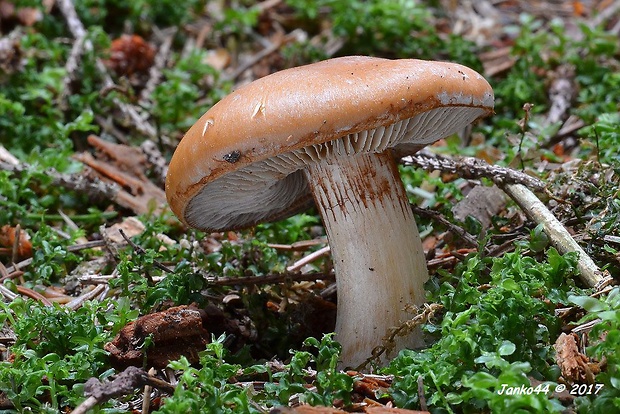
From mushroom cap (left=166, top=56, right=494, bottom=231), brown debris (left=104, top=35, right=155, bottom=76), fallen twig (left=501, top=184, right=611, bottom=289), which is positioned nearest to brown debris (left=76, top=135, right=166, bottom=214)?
brown debris (left=104, top=35, right=155, bottom=76)

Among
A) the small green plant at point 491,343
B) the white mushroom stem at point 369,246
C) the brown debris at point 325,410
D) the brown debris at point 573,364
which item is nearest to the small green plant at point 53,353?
the brown debris at point 325,410

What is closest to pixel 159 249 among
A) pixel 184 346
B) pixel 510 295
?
pixel 184 346

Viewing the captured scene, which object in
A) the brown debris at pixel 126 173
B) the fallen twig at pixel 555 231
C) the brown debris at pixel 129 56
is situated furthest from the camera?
the brown debris at pixel 129 56

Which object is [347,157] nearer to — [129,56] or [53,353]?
[53,353]

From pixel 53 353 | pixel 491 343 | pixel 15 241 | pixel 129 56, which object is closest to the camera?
pixel 491 343

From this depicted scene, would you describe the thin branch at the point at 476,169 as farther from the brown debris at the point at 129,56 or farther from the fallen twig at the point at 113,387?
the brown debris at the point at 129,56

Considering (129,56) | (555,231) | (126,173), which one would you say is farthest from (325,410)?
(129,56)

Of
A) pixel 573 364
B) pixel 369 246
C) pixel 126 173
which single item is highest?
pixel 126 173

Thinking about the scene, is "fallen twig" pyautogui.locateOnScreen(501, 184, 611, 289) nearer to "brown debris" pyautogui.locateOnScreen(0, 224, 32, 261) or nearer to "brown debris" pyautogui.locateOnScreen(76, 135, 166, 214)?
"brown debris" pyautogui.locateOnScreen(76, 135, 166, 214)

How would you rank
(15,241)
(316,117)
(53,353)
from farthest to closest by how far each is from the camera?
(15,241) < (53,353) < (316,117)
